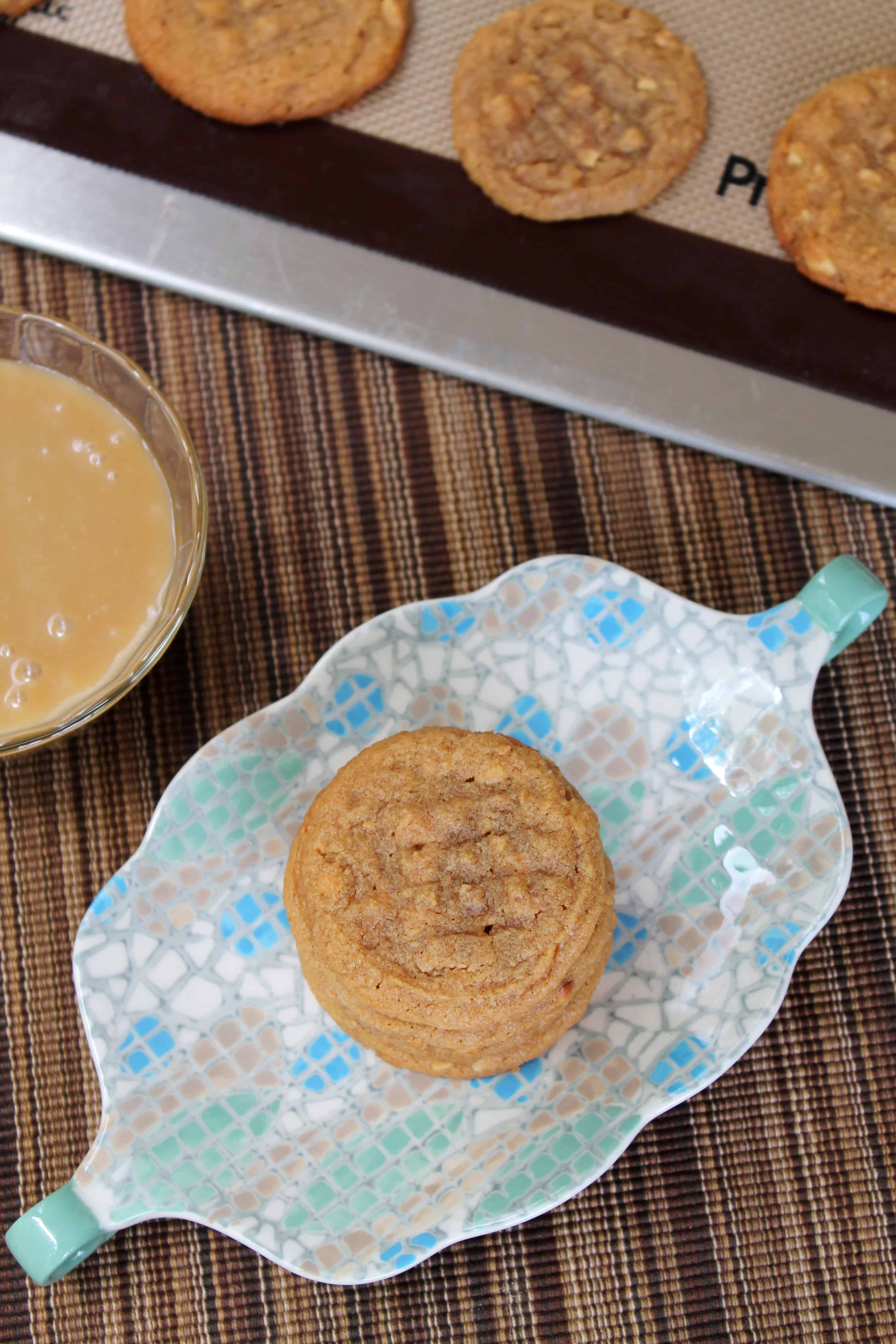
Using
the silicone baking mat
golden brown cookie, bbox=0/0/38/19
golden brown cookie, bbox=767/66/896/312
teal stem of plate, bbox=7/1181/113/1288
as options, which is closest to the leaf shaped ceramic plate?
teal stem of plate, bbox=7/1181/113/1288

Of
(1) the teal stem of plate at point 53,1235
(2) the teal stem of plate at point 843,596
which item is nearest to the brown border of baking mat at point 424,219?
(2) the teal stem of plate at point 843,596

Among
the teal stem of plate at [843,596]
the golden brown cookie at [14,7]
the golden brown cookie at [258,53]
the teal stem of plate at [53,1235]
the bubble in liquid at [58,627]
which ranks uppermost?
the golden brown cookie at [14,7]

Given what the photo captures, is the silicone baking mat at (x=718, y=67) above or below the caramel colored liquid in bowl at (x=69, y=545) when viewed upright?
above

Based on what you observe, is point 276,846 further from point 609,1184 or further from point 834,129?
point 834,129

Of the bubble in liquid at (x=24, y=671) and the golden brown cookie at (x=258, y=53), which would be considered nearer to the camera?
the bubble in liquid at (x=24, y=671)

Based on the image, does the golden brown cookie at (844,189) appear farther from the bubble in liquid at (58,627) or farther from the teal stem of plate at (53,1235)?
the teal stem of plate at (53,1235)

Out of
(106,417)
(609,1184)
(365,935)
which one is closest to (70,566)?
(106,417)
